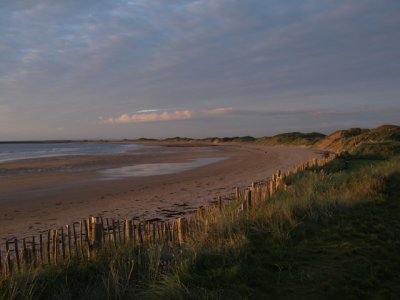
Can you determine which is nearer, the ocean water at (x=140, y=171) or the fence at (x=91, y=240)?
the fence at (x=91, y=240)

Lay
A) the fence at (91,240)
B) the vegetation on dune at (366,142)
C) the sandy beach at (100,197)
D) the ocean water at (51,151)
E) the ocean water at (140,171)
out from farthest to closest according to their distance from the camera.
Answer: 1. the ocean water at (51,151)
2. the vegetation on dune at (366,142)
3. the ocean water at (140,171)
4. the sandy beach at (100,197)
5. the fence at (91,240)

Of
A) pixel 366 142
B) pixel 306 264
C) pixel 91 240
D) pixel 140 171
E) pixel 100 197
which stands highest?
pixel 366 142

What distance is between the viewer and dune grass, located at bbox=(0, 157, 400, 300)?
4.74 meters

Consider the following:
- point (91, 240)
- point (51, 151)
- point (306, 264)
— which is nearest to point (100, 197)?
point (91, 240)

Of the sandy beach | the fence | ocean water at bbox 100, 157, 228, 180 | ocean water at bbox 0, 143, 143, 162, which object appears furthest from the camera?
ocean water at bbox 0, 143, 143, 162

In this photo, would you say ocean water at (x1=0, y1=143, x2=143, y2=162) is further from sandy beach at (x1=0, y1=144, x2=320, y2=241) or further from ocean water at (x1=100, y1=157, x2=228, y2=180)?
sandy beach at (x1=0, y1=144, x2=320, y2=241)

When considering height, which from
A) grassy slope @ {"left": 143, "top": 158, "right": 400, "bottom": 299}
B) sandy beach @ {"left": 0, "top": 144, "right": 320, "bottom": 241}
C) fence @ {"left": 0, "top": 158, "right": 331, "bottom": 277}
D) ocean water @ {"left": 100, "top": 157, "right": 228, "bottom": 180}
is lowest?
sandy beach @ {"left": 0, "top": 144, "right": 320, "bottom": 241}

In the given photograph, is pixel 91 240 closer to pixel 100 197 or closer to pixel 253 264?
pixel 253 264

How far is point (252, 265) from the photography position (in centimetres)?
569

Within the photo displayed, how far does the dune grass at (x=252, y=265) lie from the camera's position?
4738mm

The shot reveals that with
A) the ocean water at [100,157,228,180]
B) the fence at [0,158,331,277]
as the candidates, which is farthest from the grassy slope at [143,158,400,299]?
the ocean water at [100,157,228,180]

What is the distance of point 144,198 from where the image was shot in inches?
620

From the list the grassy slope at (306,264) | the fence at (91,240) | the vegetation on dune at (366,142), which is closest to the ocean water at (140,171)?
the vegetation on dune at (366,142)

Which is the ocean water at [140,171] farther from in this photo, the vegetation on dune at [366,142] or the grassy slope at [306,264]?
the grassy slope at [306,264]
